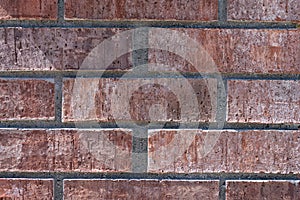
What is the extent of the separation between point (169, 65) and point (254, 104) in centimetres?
19

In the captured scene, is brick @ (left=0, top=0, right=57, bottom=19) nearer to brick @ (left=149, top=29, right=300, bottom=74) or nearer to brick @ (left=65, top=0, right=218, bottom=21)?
brick @ (left=65, top=0, right=218, bottom=21)

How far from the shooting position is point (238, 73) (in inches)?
34.8

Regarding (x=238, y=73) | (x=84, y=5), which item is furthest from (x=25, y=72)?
(x=238, y=73)

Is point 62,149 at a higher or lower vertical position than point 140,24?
lower

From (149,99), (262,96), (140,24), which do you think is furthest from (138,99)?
(262,96)

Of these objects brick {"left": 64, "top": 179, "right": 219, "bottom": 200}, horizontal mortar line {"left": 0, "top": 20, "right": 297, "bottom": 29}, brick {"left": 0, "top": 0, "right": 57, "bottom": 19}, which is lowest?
brick {"left": 64, "top": 179, "right": 219, "bottom": 200}

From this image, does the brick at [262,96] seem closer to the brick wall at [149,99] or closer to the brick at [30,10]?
the brick wall at [149,99]

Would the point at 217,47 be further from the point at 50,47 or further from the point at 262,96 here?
the point at 50,47

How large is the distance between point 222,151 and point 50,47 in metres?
0.41

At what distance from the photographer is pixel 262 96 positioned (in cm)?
88

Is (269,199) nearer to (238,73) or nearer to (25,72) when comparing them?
(238,73)

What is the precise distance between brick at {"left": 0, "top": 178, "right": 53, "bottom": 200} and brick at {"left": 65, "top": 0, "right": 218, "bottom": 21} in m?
0.35

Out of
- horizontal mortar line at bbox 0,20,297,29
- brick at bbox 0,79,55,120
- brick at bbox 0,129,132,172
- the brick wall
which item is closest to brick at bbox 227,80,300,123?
the brick wall

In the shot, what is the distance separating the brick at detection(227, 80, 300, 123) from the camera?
0.88 m
